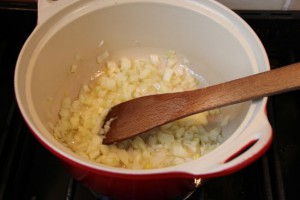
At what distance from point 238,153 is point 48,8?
46 centimetres

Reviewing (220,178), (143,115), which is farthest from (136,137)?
(220,178)

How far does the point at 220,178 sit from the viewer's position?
76 cm

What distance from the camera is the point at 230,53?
2.48 feet

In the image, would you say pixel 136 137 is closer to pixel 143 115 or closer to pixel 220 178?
pixel 143 115

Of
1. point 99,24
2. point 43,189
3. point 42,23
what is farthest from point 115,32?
point 43,189

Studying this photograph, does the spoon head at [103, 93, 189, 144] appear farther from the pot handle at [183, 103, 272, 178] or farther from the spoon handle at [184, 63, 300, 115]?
the pot handle at [183, 103, 272, 178]

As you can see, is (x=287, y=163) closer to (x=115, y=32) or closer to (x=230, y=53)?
(x=230, y=53)

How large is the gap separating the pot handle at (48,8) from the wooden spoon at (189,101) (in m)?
0.23

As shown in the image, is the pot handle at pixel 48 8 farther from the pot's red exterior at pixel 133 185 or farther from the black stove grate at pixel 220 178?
the pot's red exterior at pixel 133 185

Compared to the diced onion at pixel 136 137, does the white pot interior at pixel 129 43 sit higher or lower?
higher

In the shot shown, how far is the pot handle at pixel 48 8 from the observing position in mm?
699

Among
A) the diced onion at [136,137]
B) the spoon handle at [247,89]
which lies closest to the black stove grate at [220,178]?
the diced onion at [136,137]

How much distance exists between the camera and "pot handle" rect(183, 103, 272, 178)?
501 mm

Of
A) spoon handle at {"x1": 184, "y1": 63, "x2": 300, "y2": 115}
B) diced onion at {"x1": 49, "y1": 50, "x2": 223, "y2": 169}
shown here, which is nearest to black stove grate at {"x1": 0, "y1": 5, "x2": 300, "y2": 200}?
diced onion at {"x1": 49, "y1": 50, "x2": 223, "y2": 169}
